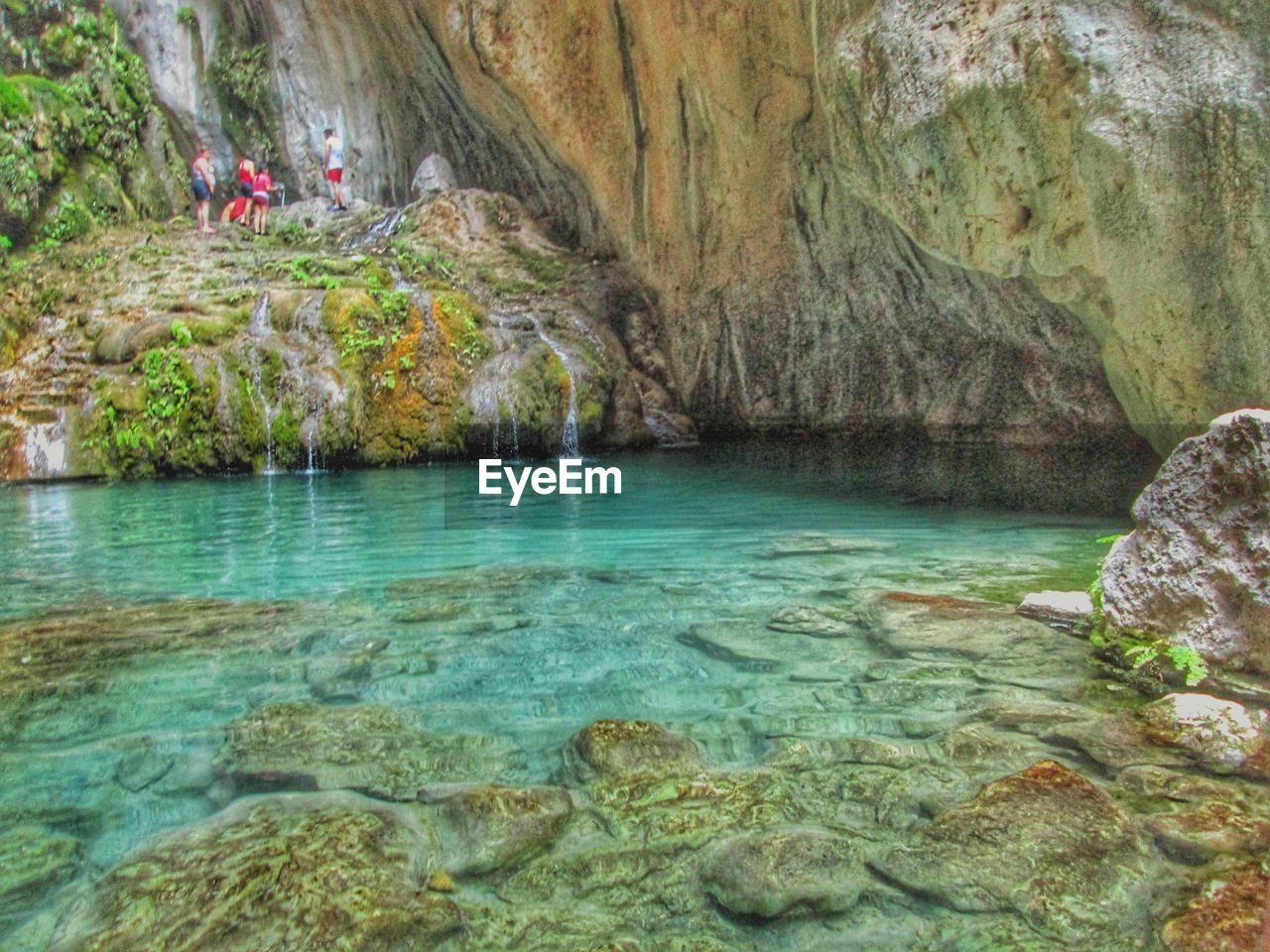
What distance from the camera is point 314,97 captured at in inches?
731

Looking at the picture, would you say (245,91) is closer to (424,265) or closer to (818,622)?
(424,265)

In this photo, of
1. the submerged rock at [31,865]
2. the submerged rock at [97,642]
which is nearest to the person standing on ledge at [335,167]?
the submerged rock at [97,642]

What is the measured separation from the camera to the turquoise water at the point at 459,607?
2725 mm

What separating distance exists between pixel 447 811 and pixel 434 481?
7.70 metres

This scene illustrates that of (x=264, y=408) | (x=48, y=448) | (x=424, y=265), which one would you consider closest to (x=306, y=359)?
(x=264, y=408)

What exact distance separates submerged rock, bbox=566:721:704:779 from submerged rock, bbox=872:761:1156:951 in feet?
2.21

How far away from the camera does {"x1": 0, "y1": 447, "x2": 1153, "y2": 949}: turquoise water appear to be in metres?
2.72

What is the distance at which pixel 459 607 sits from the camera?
4293 millimetres

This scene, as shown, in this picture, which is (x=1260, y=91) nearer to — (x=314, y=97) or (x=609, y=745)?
(x=609, y=745)

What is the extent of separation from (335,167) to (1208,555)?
55.8ft

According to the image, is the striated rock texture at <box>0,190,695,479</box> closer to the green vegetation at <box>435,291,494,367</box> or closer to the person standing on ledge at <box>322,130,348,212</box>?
the green vegetation at <box>435,291,494,367</box>

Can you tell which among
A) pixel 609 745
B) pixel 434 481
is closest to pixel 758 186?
pixel 434 481

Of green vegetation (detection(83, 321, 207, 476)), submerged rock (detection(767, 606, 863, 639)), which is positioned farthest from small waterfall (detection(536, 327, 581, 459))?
submerged rock (detection(767, 606, 863, 639))

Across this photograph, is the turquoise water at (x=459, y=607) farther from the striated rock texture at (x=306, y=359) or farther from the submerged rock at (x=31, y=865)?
the striated rock texture at (x=306, y=359)
